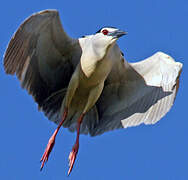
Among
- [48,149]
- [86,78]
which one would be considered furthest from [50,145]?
[86,78]

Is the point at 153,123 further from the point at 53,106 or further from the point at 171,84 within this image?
the point at 53,106

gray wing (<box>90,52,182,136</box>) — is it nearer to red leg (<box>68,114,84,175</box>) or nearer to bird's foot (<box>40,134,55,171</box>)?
red leg (<box>68,114,84,175</box>)

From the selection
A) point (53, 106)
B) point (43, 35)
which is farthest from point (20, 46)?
point (53, 106)

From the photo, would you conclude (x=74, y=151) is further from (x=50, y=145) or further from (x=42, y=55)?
(x=42, y=55)

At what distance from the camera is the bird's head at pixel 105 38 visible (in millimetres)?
18000

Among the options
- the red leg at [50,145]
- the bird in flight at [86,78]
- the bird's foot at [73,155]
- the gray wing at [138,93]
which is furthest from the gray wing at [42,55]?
the bird's foot at [73,155]

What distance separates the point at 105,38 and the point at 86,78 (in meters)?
0.87

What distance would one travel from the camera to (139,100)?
62.8ft

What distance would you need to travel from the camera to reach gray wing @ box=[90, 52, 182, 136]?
18672 mm

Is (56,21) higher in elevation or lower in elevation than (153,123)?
higher

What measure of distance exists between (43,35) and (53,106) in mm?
1692

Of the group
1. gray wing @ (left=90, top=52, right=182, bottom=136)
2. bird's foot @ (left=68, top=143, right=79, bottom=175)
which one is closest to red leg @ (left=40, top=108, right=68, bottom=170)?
bird's foot @ (left=68, top=143, right=79, bottom=175)

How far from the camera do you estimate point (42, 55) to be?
18.6m

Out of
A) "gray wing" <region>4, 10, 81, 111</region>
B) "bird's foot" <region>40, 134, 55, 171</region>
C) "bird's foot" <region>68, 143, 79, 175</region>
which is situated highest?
"gray wing" <region>4, 10, 81, 111</region>
